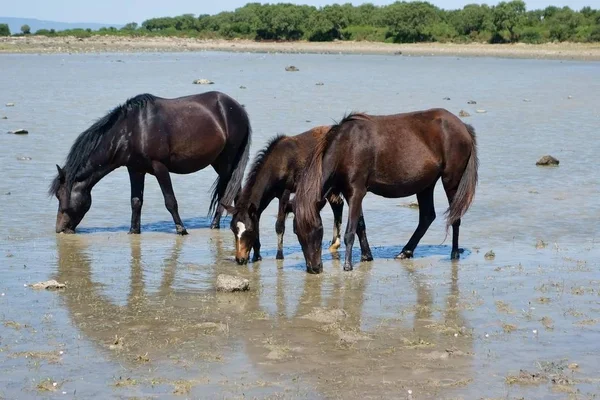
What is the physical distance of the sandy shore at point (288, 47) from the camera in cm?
6805

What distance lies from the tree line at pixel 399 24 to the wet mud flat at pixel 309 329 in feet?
214

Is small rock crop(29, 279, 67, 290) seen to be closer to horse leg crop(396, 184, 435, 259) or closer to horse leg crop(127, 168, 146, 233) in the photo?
horse leg crop(127, 168, 146, 233)

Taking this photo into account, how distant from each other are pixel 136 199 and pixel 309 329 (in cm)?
508

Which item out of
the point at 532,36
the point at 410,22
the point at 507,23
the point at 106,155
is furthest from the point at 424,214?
the point at 410,22

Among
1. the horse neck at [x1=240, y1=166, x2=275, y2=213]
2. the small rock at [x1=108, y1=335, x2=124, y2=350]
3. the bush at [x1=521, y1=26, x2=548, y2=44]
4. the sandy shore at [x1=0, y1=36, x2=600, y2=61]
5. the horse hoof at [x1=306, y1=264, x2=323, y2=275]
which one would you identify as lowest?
the sandy shore at [x1=0, y1=36, x2=600, y2=61]

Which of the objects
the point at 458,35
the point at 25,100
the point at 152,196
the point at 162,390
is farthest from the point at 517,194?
the point at 458,35

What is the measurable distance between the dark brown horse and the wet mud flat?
1622mm

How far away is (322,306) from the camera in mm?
8930

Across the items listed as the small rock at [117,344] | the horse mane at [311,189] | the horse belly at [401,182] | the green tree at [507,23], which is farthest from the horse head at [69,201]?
the green tree at [507,23]

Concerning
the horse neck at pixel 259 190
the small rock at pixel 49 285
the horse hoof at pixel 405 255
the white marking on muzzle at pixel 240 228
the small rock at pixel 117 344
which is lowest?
the horse hoof at pixel 405 255

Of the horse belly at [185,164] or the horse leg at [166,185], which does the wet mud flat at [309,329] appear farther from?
the horse belly at [185,164]

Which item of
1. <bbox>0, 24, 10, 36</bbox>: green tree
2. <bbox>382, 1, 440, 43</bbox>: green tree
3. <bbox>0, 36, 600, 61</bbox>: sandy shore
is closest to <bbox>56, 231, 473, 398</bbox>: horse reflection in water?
<bbox>0, 36, 600, 61</bbox>: sandy shore

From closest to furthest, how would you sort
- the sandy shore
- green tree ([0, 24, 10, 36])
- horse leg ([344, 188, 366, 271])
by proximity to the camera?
horse leg ([344, 188, 366, 271]) → the sandy shore → green tree ([0, 24, 10, 36])

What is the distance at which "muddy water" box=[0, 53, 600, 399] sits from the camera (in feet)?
22.5
